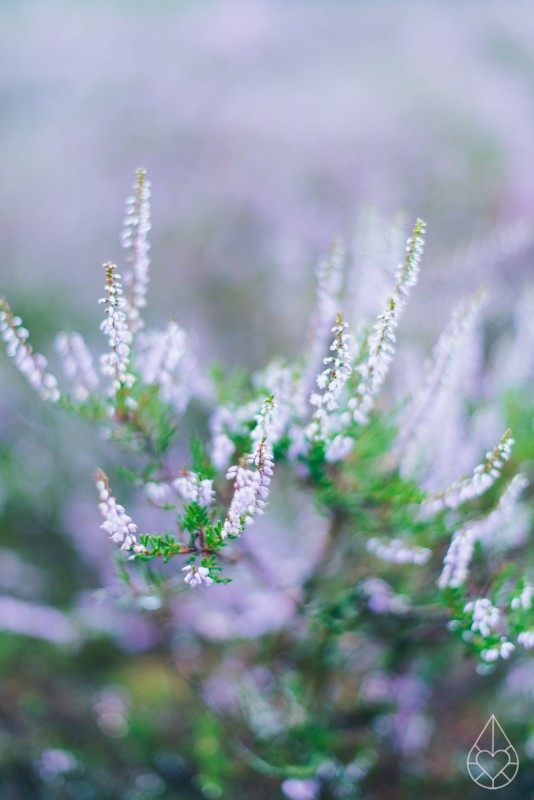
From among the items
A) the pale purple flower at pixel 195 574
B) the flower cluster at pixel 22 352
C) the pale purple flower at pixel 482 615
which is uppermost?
the flower cluster at pixel 22 352

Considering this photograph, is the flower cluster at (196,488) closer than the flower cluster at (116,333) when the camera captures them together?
No

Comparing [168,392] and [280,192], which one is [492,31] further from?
[168,392]

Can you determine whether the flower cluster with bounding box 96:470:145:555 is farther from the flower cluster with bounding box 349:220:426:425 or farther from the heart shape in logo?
the heart shape in logo

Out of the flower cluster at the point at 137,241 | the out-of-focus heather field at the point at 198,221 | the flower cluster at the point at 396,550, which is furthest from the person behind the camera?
the out-of-focus heather field at the point at 198,221

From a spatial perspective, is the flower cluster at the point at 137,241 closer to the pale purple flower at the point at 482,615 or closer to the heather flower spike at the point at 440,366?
the heather flower spike at the point at 440,366

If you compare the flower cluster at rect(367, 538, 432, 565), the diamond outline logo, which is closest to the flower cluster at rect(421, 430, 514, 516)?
the flower cluster at rect(367, 538, 432, 565)

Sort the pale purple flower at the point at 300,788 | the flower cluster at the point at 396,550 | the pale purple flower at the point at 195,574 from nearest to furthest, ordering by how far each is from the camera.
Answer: the pale purple flower at the point at 195,574, the flower cluster at the point at 396,550, the pale purple flower at the point at 300,788

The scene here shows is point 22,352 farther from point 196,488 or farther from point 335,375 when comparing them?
point 335,375

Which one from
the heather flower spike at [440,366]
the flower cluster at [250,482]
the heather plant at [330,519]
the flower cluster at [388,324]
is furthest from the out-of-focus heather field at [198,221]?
the flower cluster at [250,482]
